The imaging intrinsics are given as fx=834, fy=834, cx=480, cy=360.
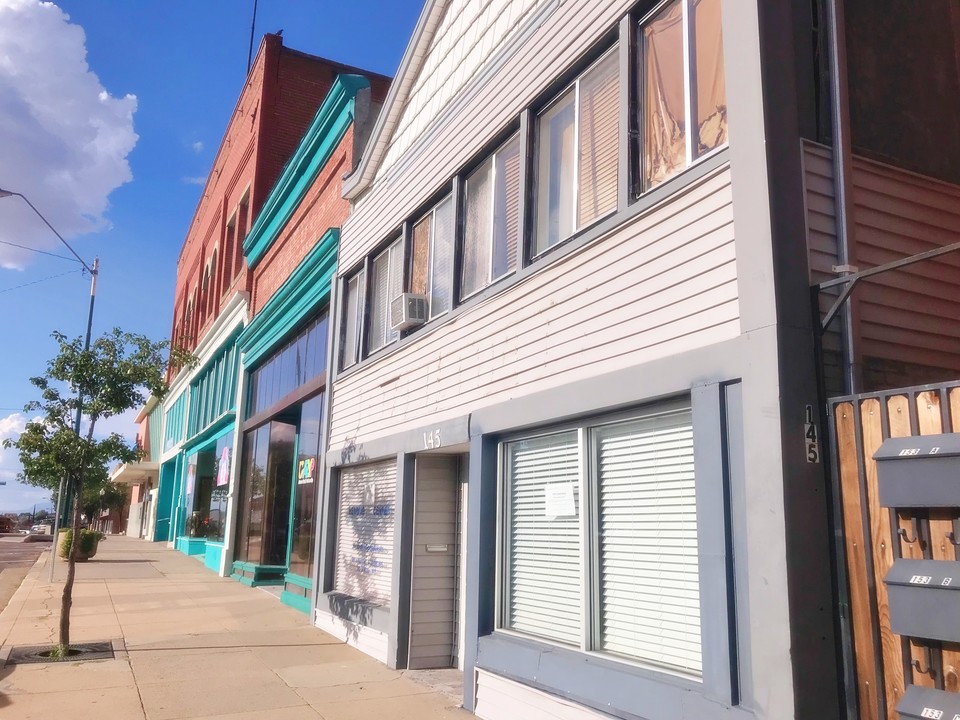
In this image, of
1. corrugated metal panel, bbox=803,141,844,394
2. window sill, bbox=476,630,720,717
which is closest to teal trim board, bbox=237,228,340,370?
window sill, bbox=476,630,720,717

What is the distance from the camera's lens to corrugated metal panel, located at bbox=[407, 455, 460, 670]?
8828 mm

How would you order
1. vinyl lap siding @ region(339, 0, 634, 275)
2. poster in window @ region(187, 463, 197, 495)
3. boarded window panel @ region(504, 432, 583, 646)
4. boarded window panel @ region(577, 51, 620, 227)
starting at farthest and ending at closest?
poster in window @ region(187, 463, 197, 495) < vinyl lap siding @ region(339, 0, 634, 275) < boarded window panel @ region(577, 51, 620, 227) < boarded window panel @ region(504, 432, 583, 646)

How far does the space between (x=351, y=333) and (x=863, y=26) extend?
802 cm

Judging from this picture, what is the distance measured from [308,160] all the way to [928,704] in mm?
13128

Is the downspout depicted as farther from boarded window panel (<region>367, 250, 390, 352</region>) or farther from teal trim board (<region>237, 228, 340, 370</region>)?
teal trim board (<region>237, 228, 340, 370</region>)

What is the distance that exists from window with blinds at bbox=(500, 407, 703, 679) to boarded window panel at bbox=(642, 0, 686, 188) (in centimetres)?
174

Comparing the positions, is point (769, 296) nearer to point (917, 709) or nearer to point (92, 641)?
point (917, 709)

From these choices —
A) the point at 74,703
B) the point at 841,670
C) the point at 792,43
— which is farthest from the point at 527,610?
the point at 792,43

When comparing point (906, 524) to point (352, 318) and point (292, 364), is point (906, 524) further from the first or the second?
point (292, 364)

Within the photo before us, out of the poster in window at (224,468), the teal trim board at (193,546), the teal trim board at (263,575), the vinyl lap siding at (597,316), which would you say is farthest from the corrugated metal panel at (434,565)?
the teal trim board at (193,546)

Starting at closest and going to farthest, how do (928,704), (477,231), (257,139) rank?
1. (928,704)
2. (477,231)
3. (257,139)

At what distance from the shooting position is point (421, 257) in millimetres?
9812

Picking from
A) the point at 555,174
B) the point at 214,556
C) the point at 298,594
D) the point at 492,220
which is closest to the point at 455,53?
the point at 492,220

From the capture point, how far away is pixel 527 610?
670 centimetres
